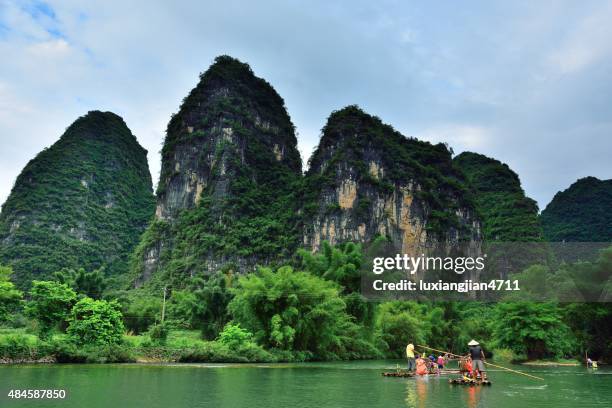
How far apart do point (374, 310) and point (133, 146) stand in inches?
3399

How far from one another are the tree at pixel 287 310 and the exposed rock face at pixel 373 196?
41268mm

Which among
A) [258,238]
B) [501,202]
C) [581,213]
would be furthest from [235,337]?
[581,213]

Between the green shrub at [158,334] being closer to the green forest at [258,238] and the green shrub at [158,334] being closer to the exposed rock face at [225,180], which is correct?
the green forest at [258,238]

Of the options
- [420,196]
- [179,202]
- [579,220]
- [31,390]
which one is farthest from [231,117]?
[31,390]

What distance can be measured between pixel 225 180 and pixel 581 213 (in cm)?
6612

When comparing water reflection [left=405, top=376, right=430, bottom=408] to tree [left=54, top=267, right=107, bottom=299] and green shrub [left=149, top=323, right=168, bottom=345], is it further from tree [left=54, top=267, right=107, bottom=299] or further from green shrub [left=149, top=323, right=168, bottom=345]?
tree [left=54, top=267, right=107, bottom=299]

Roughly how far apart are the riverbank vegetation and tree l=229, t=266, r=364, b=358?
0.06m

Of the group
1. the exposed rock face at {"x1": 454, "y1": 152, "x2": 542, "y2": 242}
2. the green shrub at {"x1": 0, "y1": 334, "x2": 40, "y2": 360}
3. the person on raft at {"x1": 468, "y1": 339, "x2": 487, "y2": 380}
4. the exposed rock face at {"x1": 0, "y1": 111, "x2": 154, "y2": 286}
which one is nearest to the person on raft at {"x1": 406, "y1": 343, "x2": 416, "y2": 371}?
the person on raft at {"x1": 468, "y1": 339, "x2": 487, "y2": 380}

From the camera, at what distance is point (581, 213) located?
10206 cm

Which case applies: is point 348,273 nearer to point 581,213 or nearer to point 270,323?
point 270,323

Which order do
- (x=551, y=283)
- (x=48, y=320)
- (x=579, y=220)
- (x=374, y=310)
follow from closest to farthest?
(x=48, y=320)
(x=551, y=283)
(x=374, y=310)
(x=579, y=220)

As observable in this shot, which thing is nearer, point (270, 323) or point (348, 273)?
point (270, 323)

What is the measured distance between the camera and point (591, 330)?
3316 cm

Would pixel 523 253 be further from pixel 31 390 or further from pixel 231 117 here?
pixel 31 390
